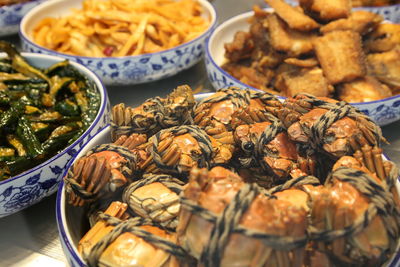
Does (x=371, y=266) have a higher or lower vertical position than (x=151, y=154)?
lower

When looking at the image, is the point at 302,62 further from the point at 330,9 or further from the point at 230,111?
the point at 230,111

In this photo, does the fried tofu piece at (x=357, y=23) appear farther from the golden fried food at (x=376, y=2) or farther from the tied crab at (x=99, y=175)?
the tied crab at (x=99, y=175)

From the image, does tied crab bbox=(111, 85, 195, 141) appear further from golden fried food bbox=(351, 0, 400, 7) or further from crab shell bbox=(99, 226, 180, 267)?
golden fried food bbox=(351, 0, 400, 7)

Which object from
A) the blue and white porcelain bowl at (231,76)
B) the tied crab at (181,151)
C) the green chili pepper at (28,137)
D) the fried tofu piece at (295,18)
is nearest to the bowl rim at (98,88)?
the green chili pepper at (28,137)

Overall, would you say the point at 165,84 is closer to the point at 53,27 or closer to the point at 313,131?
the point at 53,27

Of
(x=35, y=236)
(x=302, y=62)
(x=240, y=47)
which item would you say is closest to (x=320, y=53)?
(x=302, y=62)

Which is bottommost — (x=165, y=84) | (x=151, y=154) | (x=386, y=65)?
(x=165, y=84)

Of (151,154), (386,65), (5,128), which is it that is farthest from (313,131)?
(5,128)
